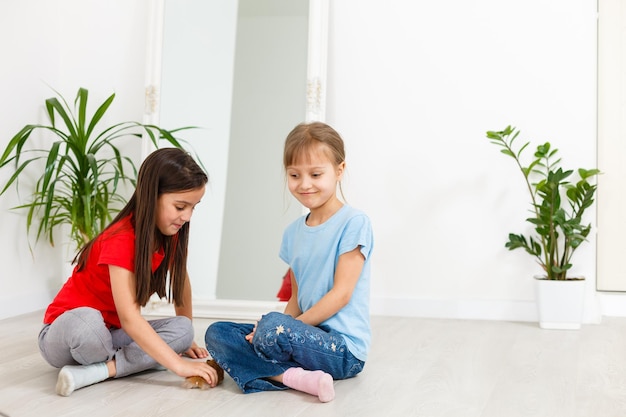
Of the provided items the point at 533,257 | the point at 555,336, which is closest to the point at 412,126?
the point at 533,257

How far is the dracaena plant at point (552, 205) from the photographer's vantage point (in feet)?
9.91

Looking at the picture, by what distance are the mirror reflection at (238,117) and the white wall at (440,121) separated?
257 millimetres

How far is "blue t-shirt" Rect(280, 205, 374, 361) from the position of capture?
2074 mm

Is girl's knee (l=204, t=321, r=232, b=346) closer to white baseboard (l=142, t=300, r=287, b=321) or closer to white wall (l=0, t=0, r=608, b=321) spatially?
white baseboard (l=142, t=300, r=287, b=321)

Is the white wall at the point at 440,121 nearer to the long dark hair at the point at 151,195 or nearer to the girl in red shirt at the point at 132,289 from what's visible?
the girl in red shirt at the point at 132,289

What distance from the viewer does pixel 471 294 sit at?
3289 mm

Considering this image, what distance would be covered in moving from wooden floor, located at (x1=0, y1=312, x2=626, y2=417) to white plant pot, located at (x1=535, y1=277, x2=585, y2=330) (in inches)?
8.7

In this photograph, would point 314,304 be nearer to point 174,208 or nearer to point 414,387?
point 414,387

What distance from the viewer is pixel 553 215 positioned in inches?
119

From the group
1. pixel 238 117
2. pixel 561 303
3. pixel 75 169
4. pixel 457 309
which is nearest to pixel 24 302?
pixel 75 169

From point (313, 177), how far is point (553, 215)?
1366mm

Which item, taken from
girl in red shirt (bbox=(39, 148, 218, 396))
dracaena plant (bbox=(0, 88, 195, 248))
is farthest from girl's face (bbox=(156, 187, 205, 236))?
dracaena plant (bbox=(0, 88, 195, 248))

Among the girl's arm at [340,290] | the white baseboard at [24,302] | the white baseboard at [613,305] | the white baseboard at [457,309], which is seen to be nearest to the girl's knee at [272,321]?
the girl's arm at [340,290]

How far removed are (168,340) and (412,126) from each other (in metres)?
1.67
